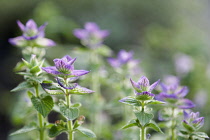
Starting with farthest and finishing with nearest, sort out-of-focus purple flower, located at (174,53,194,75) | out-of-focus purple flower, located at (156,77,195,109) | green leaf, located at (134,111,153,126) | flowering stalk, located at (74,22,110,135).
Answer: out-of-focus purple flower, located at (174,53,194,75) → flowering stalk, located at (74,22,110,135) → out-of-focus purple flower, located at (156,77,195,109) → green leaf, located at (134,111,153,126)

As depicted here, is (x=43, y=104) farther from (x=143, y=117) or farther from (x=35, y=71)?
(x=143, y=117)

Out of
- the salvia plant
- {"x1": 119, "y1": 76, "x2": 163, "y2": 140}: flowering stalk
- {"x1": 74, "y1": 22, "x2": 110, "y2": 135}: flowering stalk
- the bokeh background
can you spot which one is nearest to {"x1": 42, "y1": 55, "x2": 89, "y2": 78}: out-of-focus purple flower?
the salvia plant

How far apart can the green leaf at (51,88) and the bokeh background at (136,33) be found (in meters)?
0.97

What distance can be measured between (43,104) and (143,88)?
250 millimetres

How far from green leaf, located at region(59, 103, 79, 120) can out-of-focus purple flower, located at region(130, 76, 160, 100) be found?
0.15 m

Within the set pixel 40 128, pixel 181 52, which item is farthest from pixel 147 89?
pixel 181 52

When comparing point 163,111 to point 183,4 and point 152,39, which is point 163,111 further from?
point 183,4

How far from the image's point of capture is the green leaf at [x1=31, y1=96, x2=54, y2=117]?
0.82 meters

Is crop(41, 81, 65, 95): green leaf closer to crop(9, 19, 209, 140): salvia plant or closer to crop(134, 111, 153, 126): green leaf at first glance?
crop(9, 19, 209, 140): salvia plant

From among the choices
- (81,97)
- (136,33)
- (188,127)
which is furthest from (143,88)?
(136,33)

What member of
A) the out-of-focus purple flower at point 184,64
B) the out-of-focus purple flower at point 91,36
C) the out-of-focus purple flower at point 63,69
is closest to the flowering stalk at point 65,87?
the out-of-focus purple flower at point 63,69

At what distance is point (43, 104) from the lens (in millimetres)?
837

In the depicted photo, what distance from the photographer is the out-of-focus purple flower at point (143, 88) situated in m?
0.79

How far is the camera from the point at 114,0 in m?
3.56
